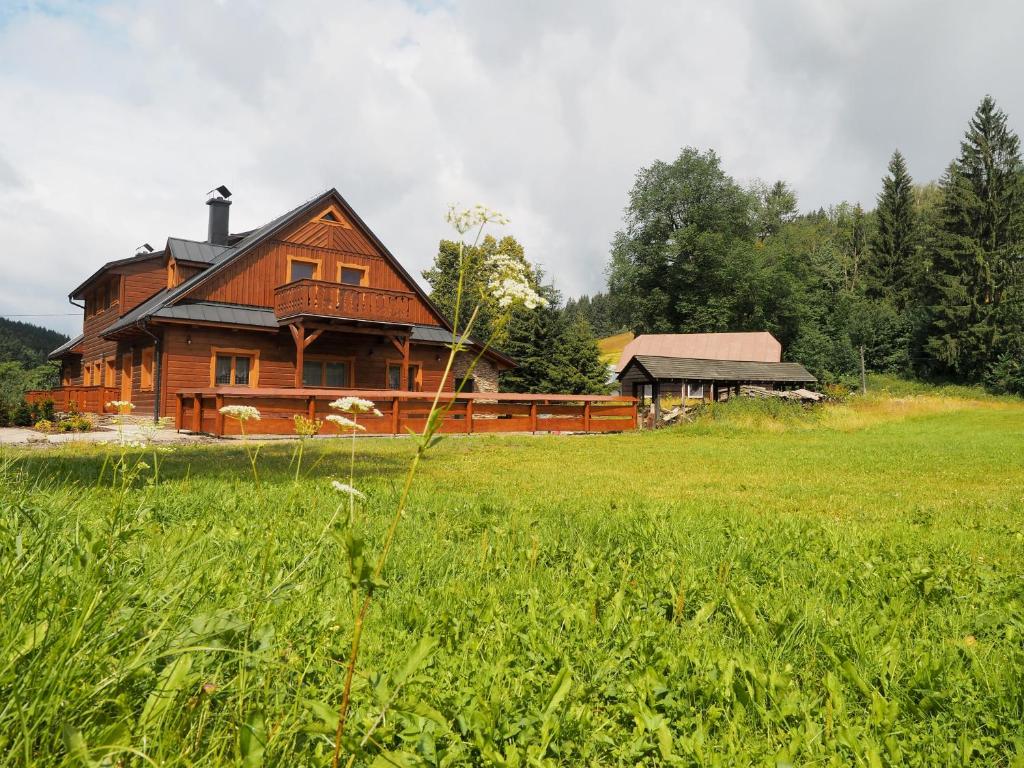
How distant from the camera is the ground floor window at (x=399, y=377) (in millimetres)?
25578

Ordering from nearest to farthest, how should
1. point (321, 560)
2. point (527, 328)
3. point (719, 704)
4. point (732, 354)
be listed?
point (719, 704) < point (321, 560) < point (527, 328) < point (732, 354)

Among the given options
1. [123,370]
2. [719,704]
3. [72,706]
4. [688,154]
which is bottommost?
[719,704]

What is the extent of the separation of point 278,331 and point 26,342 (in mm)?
51245

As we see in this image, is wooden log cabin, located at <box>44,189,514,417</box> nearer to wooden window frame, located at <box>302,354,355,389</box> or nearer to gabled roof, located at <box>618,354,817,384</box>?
wooden window frame, located at <box>302,354,355,389</box>

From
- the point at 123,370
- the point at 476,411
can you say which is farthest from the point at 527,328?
the point at 123,370

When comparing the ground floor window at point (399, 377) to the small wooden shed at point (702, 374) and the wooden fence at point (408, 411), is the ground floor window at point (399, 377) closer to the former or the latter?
the wooden fence at point (408, 411)

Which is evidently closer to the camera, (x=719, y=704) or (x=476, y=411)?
(x=719, y=704)

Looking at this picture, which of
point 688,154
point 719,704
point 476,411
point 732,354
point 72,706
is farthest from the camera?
point 688,154

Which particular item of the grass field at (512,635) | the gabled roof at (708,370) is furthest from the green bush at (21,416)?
the gabled roof at (708,370)

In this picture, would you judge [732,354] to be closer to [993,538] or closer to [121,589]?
[993,538]

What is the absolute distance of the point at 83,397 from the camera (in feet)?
85.4

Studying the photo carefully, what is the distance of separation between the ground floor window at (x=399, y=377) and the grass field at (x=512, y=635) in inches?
790

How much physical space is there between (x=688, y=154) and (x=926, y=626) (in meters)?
57.2

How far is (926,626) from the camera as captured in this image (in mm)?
3037
